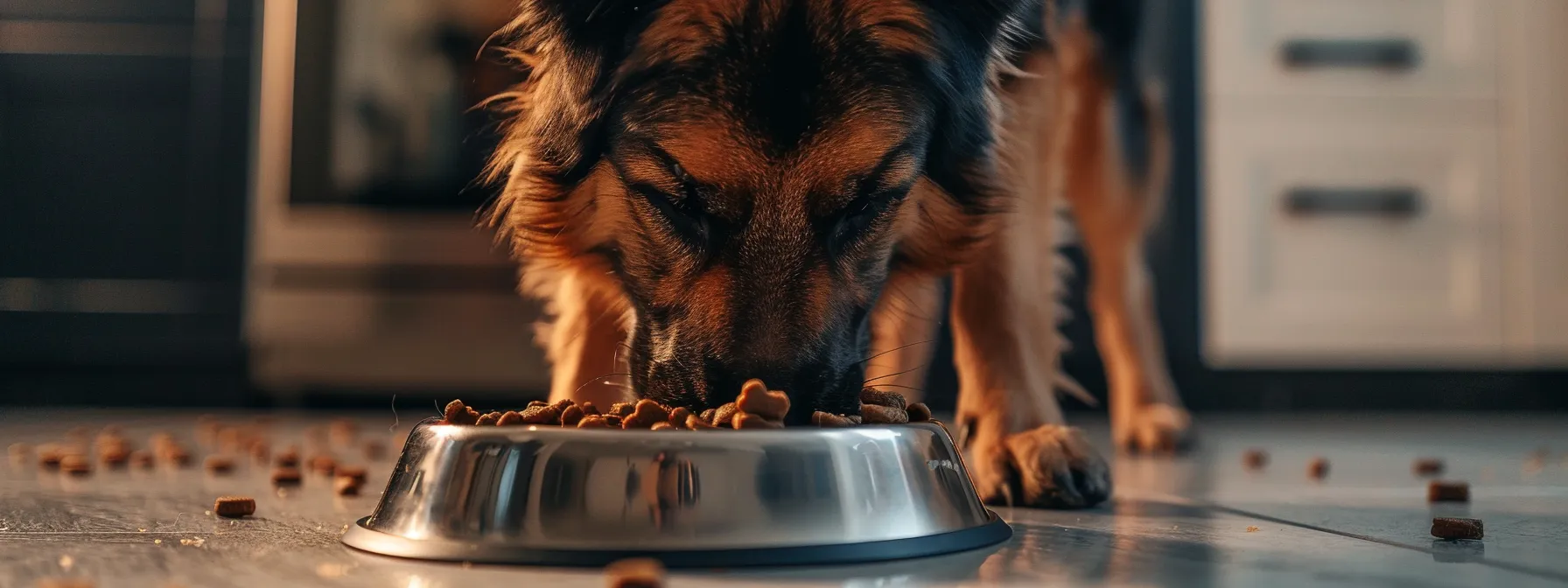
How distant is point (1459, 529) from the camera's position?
3.55 ft

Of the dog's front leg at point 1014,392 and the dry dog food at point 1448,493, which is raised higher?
the dog's front leg at point 1014,392

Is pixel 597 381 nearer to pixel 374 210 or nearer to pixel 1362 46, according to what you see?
pixel 374 210

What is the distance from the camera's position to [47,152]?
3758 millimetres

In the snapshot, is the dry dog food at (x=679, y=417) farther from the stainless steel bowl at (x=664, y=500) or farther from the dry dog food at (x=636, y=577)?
the dry dog food at (x=636, y=577)

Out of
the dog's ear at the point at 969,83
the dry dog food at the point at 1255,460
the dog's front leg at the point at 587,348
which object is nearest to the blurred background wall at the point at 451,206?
the dry dog food at the point at 1255,460

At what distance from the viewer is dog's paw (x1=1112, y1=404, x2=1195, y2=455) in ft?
7.54

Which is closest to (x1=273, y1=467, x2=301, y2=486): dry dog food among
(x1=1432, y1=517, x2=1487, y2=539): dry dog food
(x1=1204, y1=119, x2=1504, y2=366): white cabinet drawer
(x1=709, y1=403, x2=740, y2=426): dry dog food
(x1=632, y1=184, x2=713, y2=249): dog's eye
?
(x1=632, y1=184, x2=713, y2=249): dog's eye

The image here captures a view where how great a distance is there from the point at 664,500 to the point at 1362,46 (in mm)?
3369

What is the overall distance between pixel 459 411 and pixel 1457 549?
2.73 feet

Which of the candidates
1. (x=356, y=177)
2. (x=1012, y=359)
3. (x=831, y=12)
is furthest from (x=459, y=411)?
(x=356, y=177)

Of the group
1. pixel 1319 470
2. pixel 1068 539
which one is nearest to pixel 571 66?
pixel 1068 539

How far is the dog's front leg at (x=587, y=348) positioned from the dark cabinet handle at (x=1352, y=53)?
2.73m

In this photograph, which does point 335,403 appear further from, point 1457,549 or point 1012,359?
point 1457,549

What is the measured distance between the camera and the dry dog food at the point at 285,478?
156cm
